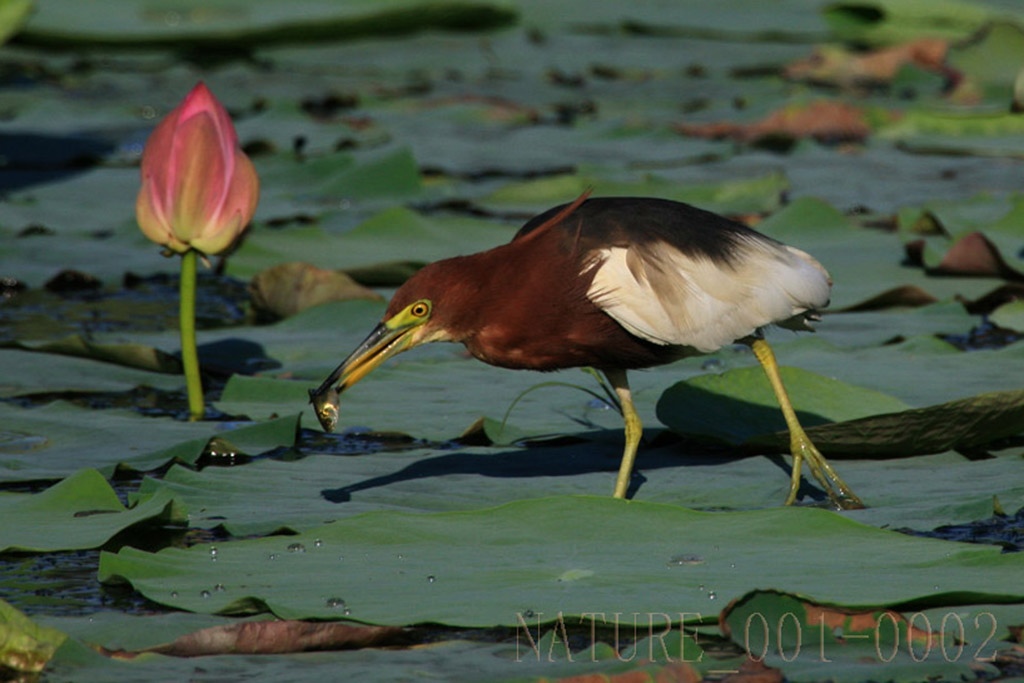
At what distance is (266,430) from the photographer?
3.49 metres

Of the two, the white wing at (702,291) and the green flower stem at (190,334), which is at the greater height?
the white wing at (702,291)

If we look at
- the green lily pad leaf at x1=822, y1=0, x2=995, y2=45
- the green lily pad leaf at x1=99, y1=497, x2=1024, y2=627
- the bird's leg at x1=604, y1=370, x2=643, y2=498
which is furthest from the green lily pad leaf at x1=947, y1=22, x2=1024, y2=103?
the green lily pad leaf at x1=99, y1=497, x2=1024, y2=627

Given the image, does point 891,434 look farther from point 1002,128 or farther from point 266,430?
point 1002,128

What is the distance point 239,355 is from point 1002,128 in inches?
A: 175

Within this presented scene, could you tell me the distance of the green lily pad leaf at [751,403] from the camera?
3.37 m

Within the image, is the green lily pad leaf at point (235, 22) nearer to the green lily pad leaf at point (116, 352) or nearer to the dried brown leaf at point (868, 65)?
the dried brown leaf at point (868, 65)

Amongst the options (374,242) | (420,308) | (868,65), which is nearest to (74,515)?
(420,308)

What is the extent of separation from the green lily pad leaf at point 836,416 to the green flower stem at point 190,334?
1153mm

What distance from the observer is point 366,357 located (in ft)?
9.73

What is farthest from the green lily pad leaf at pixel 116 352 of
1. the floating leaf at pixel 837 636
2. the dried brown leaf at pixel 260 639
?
the floating leaf at pixel 837 636

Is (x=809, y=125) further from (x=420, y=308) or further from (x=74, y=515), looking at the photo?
(x=74, y=515)

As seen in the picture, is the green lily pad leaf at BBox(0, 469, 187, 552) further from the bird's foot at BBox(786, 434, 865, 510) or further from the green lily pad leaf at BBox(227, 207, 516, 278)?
the green lily pad leaf at BBox(227, 207, 516, 278)

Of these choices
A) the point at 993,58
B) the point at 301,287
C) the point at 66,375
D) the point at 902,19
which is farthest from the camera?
the point at 902,19

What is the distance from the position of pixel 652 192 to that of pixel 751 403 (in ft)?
8.89
